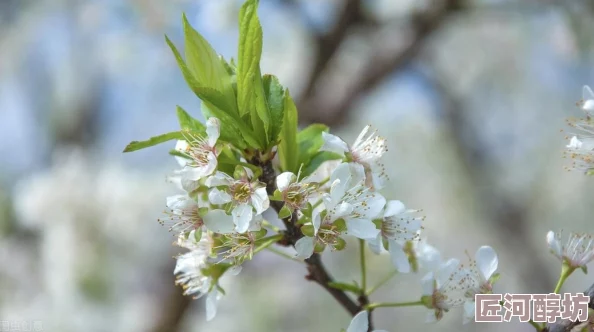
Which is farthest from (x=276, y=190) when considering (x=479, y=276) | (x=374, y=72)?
(x=374, y=72)

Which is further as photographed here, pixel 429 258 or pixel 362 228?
pixel 429 258

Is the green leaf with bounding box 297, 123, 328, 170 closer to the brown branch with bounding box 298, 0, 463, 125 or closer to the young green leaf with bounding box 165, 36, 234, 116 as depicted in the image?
→ the young green leaf with bounding box 165, 36, 234, 116

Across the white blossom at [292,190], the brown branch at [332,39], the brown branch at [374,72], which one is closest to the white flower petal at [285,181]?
the white blossom at [292,190]

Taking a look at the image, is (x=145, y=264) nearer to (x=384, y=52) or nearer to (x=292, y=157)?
(x=384, y=52)

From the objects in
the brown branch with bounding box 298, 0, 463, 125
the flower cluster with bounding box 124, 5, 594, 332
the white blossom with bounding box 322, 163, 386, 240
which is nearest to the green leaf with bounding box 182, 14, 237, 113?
the flower cluster with bounding box 124, 5, 594, 332

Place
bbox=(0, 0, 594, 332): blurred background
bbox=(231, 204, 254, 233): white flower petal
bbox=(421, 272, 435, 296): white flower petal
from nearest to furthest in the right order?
bbox=(231, 204, 254, 233): white flower petal → bbox=(421, 272, 435, 296): white flower petal → bbox=(0, 0, 594, 332): blurred background

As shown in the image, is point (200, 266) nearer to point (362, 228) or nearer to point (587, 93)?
point (362, 228)
